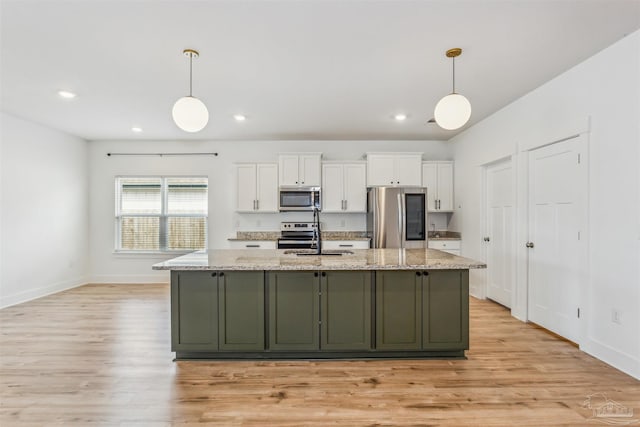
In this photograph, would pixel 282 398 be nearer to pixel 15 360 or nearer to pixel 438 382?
pixel 438 382

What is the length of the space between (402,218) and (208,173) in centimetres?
353

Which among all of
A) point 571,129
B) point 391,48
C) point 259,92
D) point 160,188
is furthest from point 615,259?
point 160,188

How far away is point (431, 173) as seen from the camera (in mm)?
5648

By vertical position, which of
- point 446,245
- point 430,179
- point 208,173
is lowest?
point 446,245

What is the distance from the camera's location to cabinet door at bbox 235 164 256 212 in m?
5.57

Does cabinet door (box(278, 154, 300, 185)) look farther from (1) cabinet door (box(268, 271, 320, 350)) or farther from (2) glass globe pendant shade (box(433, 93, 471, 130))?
(2) glass globe pendant shade (box(433, 93, 471, 130))

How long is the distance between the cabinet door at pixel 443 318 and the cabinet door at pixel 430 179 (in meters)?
3.05

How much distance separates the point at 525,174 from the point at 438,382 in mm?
2598

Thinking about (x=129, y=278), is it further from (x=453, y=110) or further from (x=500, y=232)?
(x=500, y=232)

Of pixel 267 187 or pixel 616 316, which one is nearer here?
pixel 616 316

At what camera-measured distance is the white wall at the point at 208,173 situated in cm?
594

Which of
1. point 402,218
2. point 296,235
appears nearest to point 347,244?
point 296,235

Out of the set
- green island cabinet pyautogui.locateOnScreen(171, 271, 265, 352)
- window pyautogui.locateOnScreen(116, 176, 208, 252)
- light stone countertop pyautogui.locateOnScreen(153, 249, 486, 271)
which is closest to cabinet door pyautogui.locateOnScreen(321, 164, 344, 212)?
window pyautogui.locateOnScreen(116, 176, 208, 252)

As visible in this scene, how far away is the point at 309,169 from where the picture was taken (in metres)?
5.54
